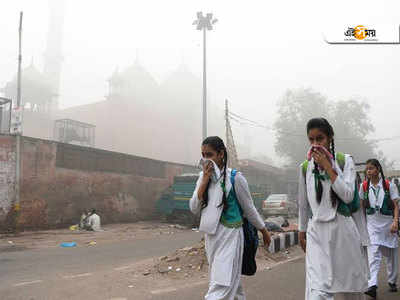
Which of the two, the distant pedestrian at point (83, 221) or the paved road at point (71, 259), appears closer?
the paved road at point (71, 259)

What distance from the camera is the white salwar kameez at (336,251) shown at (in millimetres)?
2590

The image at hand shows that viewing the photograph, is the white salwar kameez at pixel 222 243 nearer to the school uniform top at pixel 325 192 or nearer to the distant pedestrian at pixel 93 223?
the school uniform top at pixel 325 192

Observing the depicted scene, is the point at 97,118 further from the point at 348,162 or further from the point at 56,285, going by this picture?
the point at 348,162

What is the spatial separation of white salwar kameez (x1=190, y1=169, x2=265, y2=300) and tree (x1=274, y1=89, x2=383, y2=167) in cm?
4209

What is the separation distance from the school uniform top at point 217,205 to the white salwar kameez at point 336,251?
0.55m

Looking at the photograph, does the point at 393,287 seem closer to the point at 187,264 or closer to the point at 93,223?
the point at 187,264

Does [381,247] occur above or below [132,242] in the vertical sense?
above

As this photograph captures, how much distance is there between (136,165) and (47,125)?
18.1 m

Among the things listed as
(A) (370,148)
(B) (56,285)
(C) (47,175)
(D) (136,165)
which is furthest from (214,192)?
(A) (370,148)

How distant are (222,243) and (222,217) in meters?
0.20

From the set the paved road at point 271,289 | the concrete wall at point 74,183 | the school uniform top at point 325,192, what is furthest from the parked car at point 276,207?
the school uniform top at point 325,192

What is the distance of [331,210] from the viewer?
2674 mm

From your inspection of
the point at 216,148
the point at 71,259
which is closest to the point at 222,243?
the point at 216,148

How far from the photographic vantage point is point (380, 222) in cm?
493
